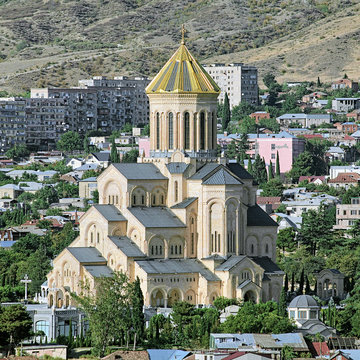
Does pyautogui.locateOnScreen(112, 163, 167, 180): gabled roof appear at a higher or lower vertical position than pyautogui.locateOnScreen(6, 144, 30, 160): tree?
lower

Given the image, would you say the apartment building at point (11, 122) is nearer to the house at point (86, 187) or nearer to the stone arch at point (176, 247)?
the house at point (86, 187)

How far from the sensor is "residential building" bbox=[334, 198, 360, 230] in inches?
4691

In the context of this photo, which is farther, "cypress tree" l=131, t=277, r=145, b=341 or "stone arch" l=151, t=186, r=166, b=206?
"stone arch" l=151, t=186, r=166, b=206

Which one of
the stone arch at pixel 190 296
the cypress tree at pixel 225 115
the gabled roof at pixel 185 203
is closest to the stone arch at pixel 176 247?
the gabled roof at pixel 185 203

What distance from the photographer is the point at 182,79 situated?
3600 inches

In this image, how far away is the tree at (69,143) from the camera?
17175 cm

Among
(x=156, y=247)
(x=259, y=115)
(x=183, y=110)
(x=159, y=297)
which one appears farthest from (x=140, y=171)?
(x=259, y=115)

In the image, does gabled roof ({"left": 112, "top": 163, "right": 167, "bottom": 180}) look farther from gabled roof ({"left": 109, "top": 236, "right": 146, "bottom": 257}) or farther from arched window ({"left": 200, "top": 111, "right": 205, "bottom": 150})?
gabled roof ({"left": 109, "top": 236, "right": 146, "bottom": 257})

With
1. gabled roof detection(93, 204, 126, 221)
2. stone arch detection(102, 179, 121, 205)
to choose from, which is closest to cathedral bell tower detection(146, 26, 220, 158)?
stone arch detection(102, 179, 121, 205)

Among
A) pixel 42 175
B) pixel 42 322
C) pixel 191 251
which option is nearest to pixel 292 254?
pixel 191 251

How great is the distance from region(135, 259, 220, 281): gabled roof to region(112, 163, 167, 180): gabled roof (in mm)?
4870

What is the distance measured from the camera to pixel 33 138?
176625 millimetres

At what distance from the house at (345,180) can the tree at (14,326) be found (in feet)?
207

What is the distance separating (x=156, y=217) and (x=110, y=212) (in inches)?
99.7
